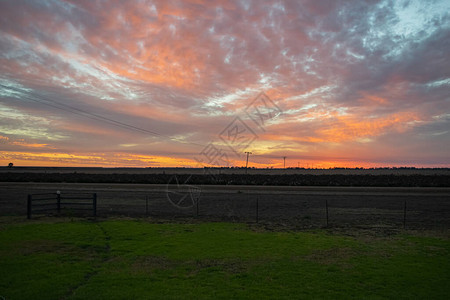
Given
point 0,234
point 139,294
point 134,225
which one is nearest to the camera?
point 139,294

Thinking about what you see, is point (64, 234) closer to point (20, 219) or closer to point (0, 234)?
point (0, 234)

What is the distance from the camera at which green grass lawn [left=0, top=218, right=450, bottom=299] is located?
7.45 m

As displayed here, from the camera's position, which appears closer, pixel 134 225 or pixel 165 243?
pixel 165 243

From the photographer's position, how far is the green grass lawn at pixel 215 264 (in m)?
7.45

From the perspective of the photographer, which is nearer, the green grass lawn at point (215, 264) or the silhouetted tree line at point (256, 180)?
the green grass lawn at point (215, 264)

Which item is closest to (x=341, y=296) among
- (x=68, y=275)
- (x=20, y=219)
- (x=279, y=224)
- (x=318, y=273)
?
(x=318, y=273)

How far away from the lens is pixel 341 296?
7.30 meters

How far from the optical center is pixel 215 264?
384 inches

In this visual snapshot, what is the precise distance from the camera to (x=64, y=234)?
13.6m

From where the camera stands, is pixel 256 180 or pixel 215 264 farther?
pixel 256 180

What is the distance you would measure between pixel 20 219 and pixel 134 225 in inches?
298

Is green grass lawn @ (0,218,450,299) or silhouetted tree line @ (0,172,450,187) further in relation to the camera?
silhouetted tree line @ (0,172,450,187)

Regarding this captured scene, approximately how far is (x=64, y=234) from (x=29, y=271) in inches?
212

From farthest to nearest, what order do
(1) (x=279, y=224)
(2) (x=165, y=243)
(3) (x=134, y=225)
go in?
(1) (x=279, y=224) → (3) (x=134, y=225) → (2) (x=165, y=243)
